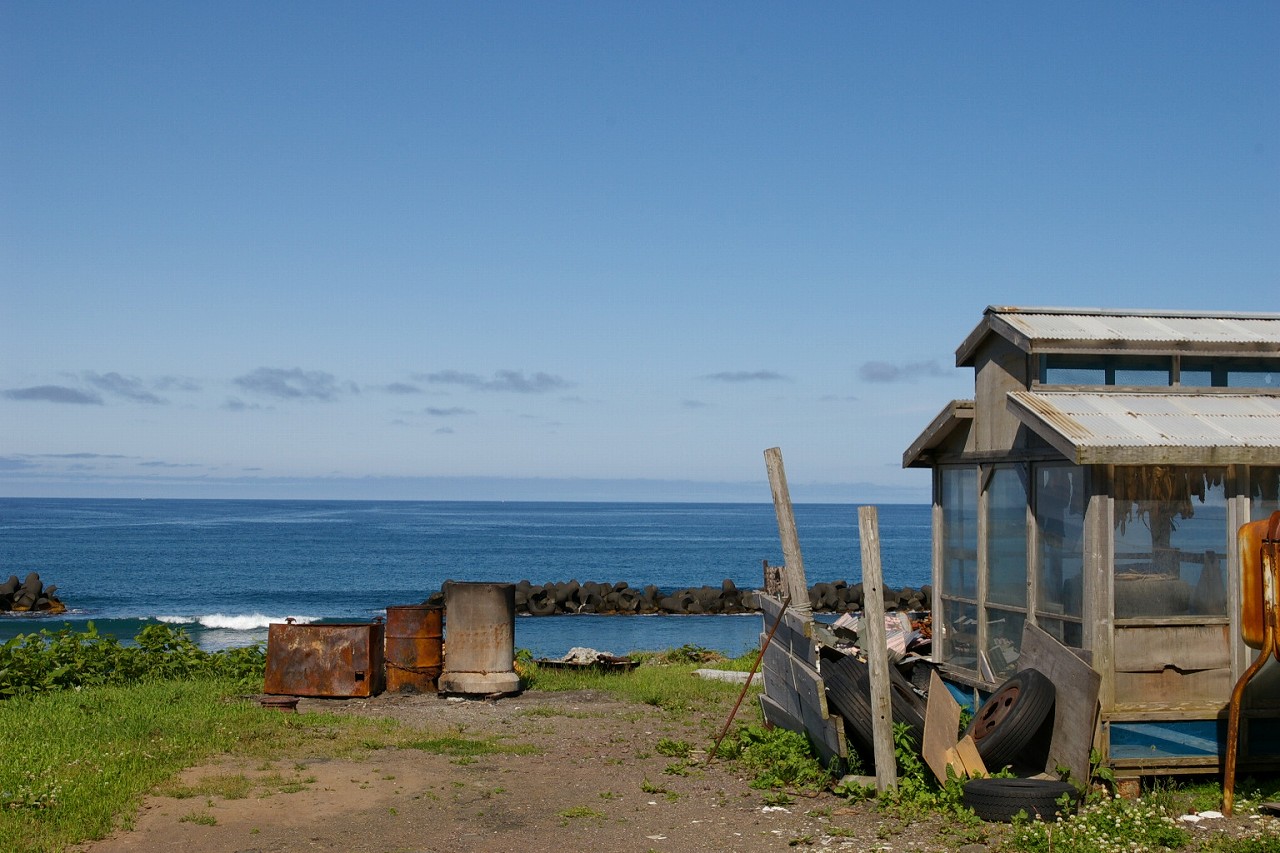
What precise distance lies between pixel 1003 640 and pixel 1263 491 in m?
2.63

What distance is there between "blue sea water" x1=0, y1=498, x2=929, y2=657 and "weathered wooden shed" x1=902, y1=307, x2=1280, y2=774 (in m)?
17.1

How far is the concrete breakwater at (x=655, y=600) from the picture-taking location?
4375 centimetres

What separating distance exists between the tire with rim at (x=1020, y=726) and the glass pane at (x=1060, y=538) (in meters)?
0.81

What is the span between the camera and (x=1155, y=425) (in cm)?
1024

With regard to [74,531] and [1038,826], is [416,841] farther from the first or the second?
[74,531]

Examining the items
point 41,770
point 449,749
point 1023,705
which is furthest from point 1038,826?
point 41,770

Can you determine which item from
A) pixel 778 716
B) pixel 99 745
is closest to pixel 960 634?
pixel 778 716

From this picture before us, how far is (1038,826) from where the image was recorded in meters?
8.37

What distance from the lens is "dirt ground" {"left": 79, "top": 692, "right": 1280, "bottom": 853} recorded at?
8.41 m

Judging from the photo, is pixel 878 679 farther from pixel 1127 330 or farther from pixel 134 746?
pixel 134 746

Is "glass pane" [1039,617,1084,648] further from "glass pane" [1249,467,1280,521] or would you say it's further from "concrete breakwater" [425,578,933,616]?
"concrete breakwater" [425,578,933,616]

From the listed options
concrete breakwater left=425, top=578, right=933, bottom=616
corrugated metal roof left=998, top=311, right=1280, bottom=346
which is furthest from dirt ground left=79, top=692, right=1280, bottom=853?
concrete breakwater left=425, top=578, right=933, bottom=616

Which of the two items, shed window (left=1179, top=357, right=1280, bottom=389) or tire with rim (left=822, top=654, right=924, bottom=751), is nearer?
tire with rim (left=822, top=654, right=924, bottom=751)

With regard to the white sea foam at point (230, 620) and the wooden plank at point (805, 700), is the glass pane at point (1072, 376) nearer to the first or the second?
the wooden plank at point (805, 700)
